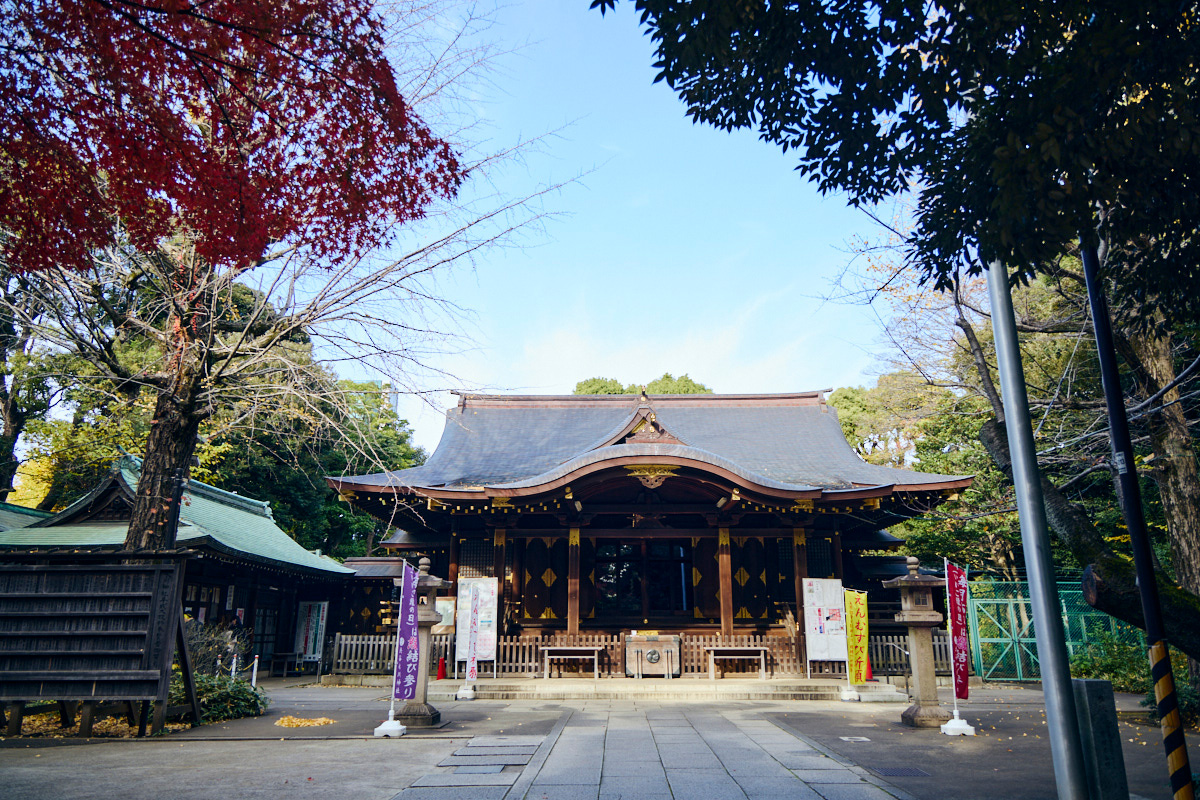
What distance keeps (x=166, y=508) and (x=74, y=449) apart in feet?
55.4

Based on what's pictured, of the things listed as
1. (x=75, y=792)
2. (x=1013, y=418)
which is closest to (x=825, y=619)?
(x=1013, y=418)

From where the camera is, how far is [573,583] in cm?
1505

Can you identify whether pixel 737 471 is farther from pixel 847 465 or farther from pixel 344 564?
pixel 344 564

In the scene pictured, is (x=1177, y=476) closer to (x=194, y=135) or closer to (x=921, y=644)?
(x=921, y=644)

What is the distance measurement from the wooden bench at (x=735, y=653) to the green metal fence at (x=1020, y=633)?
5650 millimetres

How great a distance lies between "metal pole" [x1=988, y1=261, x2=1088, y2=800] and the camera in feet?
15.2

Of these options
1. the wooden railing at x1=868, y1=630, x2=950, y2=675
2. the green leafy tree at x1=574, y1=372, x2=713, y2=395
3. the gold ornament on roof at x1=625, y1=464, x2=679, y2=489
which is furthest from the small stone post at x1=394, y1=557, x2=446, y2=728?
the green leafy tree at x1=574, y1=372, x2=713, y2=395

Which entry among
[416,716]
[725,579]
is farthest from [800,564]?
[416,716]

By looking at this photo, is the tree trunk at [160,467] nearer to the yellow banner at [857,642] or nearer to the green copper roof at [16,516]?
the yellow banner at [857,642]

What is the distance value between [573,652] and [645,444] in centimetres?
469

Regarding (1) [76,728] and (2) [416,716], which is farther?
(2) [416,716]

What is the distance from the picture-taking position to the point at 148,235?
7.00 m

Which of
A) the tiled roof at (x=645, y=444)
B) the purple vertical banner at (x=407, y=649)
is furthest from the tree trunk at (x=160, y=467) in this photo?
the tiled roof at (x=645, y=444)

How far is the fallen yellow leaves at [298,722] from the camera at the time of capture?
8986mm
